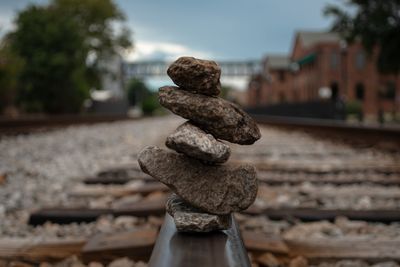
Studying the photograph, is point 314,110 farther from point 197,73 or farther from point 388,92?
point 388,92

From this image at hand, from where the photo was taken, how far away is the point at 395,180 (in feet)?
16.1

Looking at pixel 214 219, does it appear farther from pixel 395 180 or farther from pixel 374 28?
pixel 374 28

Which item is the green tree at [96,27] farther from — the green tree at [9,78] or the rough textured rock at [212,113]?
the rough textured rock at [212,113]

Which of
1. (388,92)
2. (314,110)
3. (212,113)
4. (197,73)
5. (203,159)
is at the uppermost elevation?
(197,73)

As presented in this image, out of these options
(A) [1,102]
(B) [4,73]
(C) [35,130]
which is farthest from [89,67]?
(C) [35,130]

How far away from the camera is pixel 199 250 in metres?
1.28

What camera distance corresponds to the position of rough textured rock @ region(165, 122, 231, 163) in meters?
1.41

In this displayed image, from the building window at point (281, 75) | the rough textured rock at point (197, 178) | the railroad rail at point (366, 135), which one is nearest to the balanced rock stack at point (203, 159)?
the rough textured rock at point (197, 178)

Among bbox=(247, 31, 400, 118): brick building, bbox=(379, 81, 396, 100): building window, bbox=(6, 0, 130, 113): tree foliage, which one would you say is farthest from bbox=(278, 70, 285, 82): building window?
bbox=(6, 0, 130, 113): tree foliage

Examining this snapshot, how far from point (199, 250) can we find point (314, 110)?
20682 mm

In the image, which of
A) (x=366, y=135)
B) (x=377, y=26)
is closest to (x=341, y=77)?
(x=377, y=26)

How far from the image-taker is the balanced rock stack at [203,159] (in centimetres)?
150

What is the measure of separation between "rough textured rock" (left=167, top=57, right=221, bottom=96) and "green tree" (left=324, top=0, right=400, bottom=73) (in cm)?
2615

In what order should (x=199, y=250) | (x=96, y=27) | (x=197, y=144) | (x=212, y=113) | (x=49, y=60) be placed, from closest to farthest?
1. (x=199, y=250)
2. (x=197, y=144)
3. (x=212, y=113)
4. (x=49, y=60)
5. (x=96, y=27)
